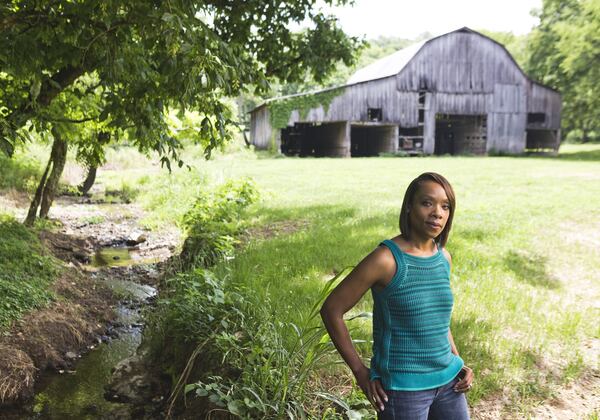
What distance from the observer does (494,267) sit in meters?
7.07

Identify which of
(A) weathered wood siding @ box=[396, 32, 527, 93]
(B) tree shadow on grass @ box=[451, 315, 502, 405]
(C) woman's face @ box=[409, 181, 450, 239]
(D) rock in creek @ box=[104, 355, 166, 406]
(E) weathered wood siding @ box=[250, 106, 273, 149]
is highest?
(A) weathered wood siding @ box=[396, 32, 527, 93]

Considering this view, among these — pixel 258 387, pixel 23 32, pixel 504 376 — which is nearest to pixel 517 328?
pixel 504 376

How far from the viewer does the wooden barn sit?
3491cm

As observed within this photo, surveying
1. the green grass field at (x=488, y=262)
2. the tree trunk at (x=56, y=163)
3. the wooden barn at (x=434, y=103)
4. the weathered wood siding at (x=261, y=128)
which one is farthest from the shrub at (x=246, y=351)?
the weathered wood siding at (x=261, y=128)

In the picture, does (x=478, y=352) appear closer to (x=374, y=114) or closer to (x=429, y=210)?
(x=429, y=210)

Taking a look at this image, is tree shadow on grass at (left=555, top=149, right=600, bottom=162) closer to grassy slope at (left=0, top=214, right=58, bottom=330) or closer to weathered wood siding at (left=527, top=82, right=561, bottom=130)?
weathered wood siding at (left=527, top=82, right=561, bottom=130)

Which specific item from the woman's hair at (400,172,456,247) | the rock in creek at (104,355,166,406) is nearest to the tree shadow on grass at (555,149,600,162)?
the rock in creek at (104,355,166,406)

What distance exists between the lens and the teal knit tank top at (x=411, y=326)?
2.22m

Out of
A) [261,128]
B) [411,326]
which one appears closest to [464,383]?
[411,326]

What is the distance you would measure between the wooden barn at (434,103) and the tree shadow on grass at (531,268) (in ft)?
90.8

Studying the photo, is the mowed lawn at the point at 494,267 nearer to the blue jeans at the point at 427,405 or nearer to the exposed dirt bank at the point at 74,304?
the blue jeans at the point at 427,405

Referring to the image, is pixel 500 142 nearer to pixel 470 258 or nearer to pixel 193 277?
pixel 470 258

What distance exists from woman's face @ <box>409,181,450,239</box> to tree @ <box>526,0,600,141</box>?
37.8 metres

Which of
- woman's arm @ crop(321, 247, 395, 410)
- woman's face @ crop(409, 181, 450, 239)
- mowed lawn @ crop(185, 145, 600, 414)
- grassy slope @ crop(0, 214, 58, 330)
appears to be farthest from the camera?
grassy slope @ crop(0, 214, 58, 330)
